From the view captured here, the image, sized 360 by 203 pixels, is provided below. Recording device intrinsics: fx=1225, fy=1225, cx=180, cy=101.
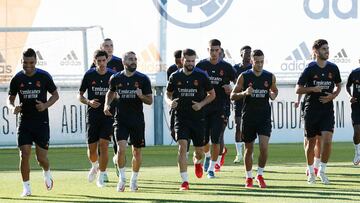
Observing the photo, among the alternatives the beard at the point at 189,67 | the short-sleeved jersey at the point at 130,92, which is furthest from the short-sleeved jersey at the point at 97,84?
the beard at the point at 189,67

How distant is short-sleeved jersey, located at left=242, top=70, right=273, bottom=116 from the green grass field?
1211 mm

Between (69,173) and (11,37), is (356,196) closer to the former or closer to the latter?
(69,173)

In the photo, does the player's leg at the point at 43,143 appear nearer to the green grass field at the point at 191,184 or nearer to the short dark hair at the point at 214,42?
the green grass field at the point at 191,184

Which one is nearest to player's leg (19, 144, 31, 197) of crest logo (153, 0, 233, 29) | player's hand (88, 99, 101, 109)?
player's hand (88, 99, 101, 109)

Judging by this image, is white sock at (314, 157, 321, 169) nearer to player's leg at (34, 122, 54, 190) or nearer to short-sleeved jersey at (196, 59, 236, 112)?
short-sleeved jersey at (196, 59, 236, 112)

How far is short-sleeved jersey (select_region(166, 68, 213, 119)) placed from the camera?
18469 mm

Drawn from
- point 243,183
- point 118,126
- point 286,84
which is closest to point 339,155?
point 286,84

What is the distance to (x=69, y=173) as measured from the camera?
22.7 metres

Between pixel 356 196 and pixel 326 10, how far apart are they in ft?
53.7

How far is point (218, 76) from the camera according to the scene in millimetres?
21438

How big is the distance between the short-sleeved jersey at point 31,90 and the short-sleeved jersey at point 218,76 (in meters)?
4.05

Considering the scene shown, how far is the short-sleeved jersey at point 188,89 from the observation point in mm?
18469

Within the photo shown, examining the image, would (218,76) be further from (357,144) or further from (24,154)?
(24,154)

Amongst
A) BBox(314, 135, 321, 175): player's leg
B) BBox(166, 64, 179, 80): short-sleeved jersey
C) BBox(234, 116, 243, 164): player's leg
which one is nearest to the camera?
BBox(314, 135, 321, 175): player's leg
